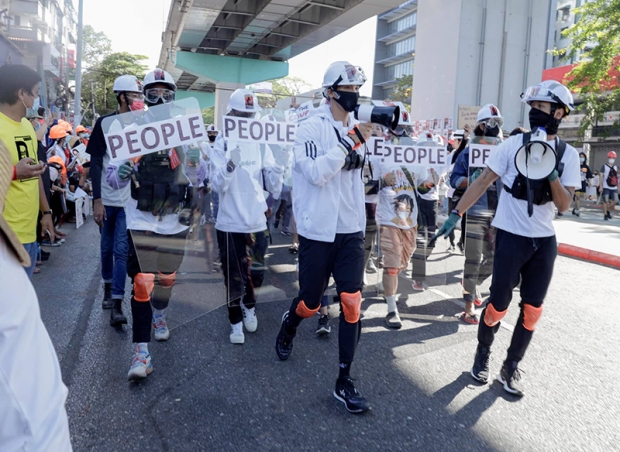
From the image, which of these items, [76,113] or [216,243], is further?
[76,113]

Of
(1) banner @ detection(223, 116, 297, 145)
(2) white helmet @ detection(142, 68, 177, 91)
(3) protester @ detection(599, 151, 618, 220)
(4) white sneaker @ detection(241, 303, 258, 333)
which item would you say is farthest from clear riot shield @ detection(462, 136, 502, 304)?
(3) protester @ detection(599, 151, 618, 220)

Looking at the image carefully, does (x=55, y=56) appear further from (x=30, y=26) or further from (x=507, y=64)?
Answer: (x=507, y=64)

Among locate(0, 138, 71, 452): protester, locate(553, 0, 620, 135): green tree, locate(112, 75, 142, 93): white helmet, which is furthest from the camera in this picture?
locate(553, 0, 620, 135): green tree

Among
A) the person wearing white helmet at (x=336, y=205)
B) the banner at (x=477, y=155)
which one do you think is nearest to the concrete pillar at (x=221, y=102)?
the person wearing white helmet at (x=336, y=205)

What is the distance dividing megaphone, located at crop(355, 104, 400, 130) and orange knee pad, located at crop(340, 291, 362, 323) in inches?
41.7

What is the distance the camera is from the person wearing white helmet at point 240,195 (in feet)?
14.6

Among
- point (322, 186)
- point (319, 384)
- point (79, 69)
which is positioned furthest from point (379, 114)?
point (79, 69)

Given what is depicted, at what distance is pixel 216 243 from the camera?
4695 mm

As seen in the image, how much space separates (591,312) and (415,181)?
2.41 metres

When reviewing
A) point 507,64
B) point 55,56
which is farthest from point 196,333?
point 55,56

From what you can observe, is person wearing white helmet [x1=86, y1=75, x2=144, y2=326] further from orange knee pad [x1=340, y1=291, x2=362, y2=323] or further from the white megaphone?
the white megaphone

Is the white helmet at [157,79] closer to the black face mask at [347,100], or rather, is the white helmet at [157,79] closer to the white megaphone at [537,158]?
the black face mask at [347,100]

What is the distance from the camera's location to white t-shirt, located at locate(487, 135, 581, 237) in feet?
12.1

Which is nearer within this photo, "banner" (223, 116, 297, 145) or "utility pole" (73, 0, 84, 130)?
"banner" (223, 116, 297, 145)
